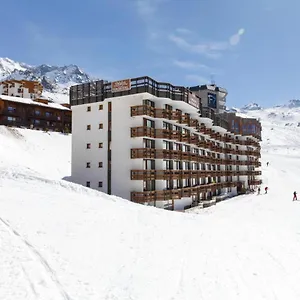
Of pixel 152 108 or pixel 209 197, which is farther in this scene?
pixel 209 197

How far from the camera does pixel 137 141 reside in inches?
1280

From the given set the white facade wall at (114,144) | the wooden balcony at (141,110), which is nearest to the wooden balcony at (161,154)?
the white facade wall at (114,144)

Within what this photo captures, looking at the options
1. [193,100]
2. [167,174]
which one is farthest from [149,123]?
[193,100]

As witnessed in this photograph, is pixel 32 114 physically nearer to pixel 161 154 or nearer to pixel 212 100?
pixel 212 100

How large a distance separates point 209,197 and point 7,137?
3497 centimetres

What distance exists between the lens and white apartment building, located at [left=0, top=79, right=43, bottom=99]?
105000 millimetres

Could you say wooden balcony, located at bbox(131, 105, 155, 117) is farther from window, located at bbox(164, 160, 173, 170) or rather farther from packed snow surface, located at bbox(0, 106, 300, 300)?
packed snow surface, located at bbox(0, 106, 300, 300)

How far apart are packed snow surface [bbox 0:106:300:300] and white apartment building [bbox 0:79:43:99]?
90.5 meters

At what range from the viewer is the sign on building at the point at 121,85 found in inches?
1292

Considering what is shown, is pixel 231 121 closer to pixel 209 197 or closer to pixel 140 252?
pixel 209 197

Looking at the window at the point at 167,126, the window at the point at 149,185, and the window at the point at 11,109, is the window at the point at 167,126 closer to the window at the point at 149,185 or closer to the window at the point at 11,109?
the window at the point at 149,185

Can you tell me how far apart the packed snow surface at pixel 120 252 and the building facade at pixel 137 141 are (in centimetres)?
903

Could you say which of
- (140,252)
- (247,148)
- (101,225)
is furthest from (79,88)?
(247,148)

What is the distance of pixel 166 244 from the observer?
51.2 feet
